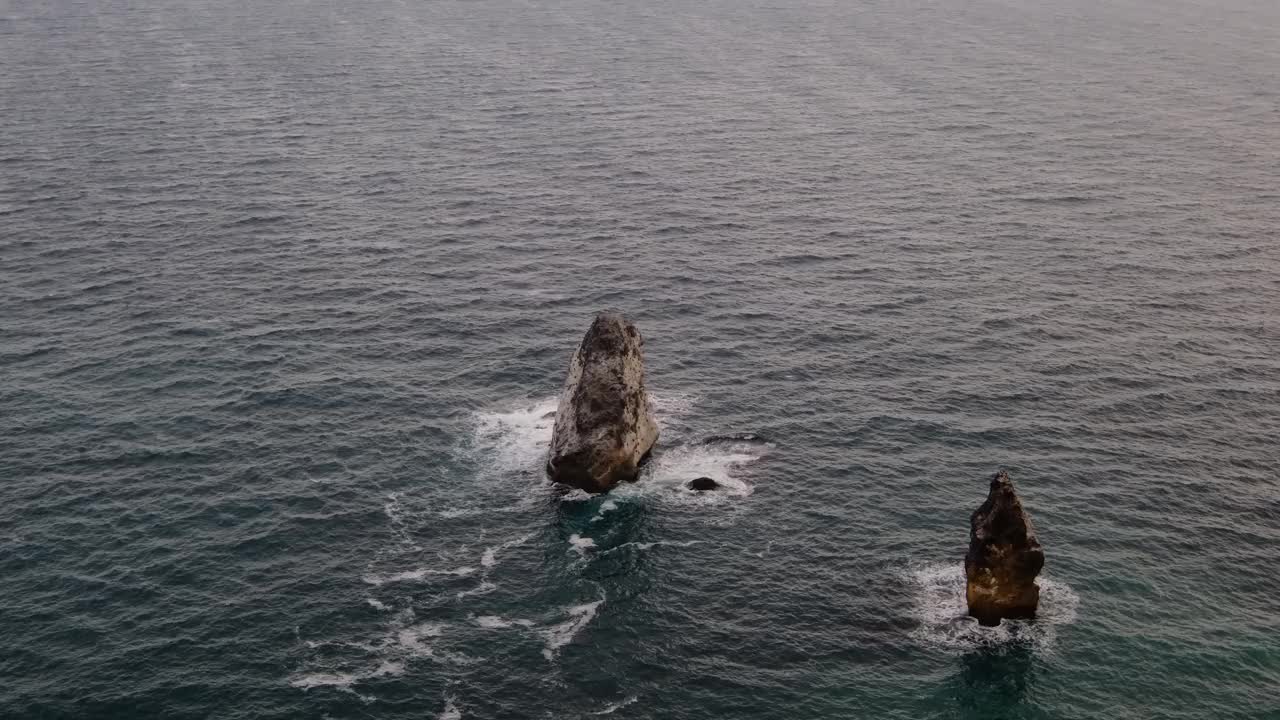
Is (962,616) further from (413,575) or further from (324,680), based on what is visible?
(324,680)

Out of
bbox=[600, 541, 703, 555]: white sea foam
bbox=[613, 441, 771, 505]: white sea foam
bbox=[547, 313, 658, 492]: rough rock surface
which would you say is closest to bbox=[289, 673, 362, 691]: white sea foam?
bbox=[600, 541, 703, 555]: white sea foam

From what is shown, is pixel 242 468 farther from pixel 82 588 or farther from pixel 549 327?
pixel 549 327

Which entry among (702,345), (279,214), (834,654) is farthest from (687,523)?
(279,214)

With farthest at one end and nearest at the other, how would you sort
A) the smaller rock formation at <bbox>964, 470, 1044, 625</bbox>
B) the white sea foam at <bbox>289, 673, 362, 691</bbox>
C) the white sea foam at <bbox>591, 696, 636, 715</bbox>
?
1. the smaller rock formation at <bbox>964, 470, 1044, 625</bbox>
2. the white sea foam at <bbox>289, 673, 362, 691</bbox>
3. the white sea foam at <bbox>591, 696, 636, 715</bbox>

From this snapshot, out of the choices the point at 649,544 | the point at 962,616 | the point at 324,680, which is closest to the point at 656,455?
the point at 649,544

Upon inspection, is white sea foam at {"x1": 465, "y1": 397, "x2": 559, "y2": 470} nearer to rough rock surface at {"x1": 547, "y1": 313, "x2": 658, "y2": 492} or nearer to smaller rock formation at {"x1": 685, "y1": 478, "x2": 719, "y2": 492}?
rough rock surface at {"x1": 547, "y1": 313, "x2": 658, "y2": 492}
